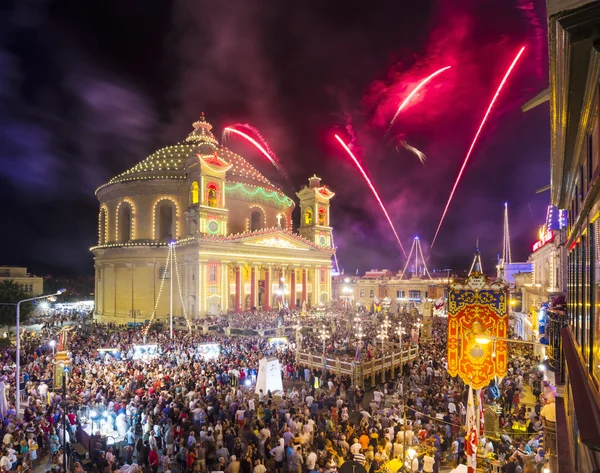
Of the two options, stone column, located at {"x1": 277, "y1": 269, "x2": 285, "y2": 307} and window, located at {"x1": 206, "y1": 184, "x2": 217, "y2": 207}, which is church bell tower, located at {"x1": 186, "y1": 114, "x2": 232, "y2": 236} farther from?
stone column, located at {"x1": 277, "y1": 269, "x2": 285, "y2": 307}

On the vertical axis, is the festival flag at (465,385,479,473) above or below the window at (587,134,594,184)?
below

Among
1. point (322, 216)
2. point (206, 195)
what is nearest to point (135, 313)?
Answer: point (206, 195)

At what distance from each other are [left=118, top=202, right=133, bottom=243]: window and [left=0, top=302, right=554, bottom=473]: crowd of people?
92.1 feet

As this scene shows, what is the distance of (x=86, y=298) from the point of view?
254 ft

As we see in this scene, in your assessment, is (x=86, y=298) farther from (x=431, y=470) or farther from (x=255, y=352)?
(x=431, y=470)

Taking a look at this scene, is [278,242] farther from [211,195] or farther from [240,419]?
[240,419]

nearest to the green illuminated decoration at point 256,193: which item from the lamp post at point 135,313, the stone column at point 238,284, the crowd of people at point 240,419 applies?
the stone column at point 238,284

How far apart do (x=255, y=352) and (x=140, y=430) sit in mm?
10719

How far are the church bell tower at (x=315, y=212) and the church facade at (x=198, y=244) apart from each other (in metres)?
0.21

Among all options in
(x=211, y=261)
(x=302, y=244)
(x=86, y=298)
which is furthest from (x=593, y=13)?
(x=86, y=298)

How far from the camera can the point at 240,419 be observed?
13594 millimetres

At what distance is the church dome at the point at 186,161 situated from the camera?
157 feet

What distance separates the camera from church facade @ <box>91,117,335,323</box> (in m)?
42.4

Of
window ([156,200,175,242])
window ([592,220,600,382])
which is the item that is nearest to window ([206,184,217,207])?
window ([156,200,175,242])
